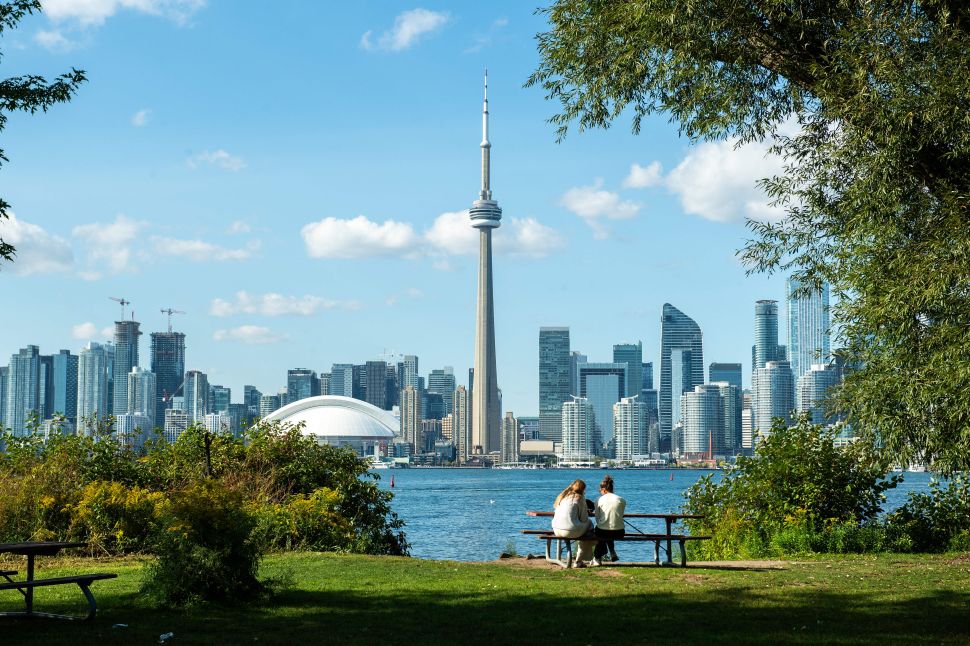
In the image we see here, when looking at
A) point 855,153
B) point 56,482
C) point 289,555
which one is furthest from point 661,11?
point 56,482

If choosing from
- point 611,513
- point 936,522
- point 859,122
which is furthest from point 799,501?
point 859,122

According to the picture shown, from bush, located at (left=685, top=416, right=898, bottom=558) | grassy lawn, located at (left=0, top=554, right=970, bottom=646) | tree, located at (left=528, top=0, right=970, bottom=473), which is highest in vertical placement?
tree, located at (left=528, top=0, right=970, bottom=473)

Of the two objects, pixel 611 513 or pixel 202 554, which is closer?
pixel 202 554

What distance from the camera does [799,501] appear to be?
1770cm

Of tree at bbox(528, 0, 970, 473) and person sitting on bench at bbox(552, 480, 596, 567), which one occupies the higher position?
tree at bbox(528, 0, 970, 473)

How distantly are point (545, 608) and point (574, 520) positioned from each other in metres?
3.46

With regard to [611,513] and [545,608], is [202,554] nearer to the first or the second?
[545,608]

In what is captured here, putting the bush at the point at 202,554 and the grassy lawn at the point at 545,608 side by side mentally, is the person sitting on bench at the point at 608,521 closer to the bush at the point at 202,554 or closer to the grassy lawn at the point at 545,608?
the grassy lawn at the point at 545,608

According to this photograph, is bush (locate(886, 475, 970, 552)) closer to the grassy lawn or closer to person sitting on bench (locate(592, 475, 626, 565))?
the grassy lawn

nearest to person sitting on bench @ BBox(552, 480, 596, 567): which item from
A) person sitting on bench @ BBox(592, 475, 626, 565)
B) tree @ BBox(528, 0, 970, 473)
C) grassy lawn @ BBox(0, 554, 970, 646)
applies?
person sitting on bench @ BBox(592, 475, 626, 565)

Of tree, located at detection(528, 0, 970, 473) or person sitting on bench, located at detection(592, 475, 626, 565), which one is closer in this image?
tree, located at detection(528, 0, 970, 473)

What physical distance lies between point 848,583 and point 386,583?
4963 mm

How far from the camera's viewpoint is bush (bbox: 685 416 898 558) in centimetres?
1675

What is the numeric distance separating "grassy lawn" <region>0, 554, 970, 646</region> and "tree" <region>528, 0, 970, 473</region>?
2.47m
